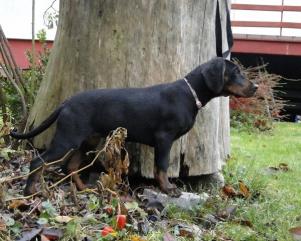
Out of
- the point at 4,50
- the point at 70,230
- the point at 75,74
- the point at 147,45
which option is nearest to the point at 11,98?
the point at 4,50

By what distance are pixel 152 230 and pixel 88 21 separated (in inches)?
70.5

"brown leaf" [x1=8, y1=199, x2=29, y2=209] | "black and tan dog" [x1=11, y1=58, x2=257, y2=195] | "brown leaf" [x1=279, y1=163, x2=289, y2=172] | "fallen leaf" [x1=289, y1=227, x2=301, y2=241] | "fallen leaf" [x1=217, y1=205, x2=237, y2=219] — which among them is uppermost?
"black and tan dog" [x1=11, y1=58, x2=257, y2=195]

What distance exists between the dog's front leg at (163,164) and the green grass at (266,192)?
45 cm

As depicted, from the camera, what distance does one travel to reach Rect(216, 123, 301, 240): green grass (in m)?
4.17

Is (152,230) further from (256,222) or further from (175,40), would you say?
(175,40)

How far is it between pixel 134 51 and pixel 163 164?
35.7 inches

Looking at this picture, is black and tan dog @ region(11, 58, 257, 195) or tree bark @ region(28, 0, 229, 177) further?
tree bark @ region(28, 0, 229, 177)

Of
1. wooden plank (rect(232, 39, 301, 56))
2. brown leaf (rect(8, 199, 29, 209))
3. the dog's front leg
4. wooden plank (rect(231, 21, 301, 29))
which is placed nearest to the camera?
brown leaf (rect(8, 199, 29, 209))

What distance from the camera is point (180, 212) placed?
4293 mm

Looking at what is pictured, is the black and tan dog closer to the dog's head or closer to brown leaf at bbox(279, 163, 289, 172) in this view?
the dog's head

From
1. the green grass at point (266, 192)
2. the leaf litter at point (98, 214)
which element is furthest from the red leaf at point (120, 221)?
the green grass at point (266, 192)

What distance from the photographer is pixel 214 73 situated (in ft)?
14.4

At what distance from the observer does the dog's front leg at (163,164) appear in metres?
4.34

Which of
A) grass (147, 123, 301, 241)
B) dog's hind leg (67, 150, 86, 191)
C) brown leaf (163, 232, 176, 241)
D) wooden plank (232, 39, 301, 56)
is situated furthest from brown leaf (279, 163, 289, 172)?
wooden plank (232, 39, 301, 56)
